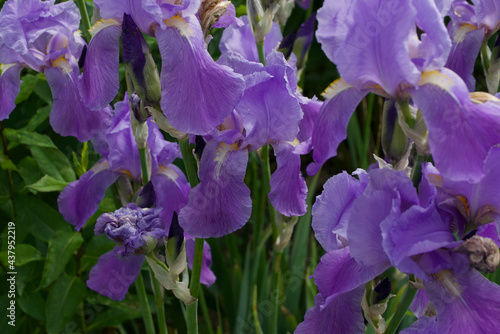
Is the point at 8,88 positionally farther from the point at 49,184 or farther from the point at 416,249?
the point at 416,249

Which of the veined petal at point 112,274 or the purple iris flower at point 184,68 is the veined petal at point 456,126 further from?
the veined petal at point 112,274

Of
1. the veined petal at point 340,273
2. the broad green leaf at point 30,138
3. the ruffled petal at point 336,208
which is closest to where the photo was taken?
the veined petal at point 340,273

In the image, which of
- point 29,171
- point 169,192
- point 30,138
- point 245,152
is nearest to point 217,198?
point 245,152

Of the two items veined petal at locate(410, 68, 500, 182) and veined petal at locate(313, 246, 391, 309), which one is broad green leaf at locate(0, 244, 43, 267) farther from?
veined petal at locate(410, 68, 500, 182)

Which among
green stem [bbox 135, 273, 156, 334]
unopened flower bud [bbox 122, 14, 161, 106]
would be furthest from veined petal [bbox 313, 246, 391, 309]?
green stem [bbox 135, 273, 156, 334]

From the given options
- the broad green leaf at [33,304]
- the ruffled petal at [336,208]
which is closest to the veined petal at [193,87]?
the ruffled petal at [336,208]

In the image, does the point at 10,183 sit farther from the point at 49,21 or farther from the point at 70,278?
the point at 49,21
